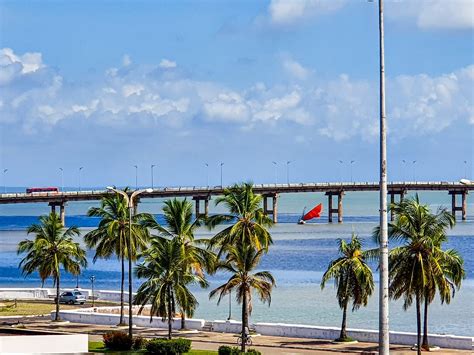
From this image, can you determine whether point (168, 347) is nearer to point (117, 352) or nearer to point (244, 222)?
point (117, 352)

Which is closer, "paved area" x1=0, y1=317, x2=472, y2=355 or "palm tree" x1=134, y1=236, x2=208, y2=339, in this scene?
"paved area" x1=0, y1=317, x2=472, y2=355

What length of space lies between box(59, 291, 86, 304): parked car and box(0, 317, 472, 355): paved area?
46.8 feet

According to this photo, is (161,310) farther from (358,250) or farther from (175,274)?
(358,250)

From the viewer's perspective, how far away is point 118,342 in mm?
60812

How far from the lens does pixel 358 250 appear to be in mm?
66312

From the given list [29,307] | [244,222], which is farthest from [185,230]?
[29,307]

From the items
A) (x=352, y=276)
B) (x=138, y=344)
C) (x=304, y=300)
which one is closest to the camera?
(x=138, y=344)

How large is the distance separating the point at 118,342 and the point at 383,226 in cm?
3249

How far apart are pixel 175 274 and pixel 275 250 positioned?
122939 millimetres

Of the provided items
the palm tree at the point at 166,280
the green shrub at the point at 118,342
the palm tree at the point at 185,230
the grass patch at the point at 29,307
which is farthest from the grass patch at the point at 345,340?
the grass patch at the point at 29,307

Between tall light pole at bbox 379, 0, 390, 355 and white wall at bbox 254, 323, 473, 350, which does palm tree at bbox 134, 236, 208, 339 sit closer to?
white wall at bbox 254, 323, 473, 350

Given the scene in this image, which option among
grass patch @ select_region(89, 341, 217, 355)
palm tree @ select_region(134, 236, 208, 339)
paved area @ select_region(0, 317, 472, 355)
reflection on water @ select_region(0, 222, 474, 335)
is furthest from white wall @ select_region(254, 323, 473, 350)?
reflection on water @ select_region(0, 222, 474, 335)

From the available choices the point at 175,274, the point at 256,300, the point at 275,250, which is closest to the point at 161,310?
the point at 175,274

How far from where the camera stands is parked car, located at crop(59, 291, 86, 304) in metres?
92.1
